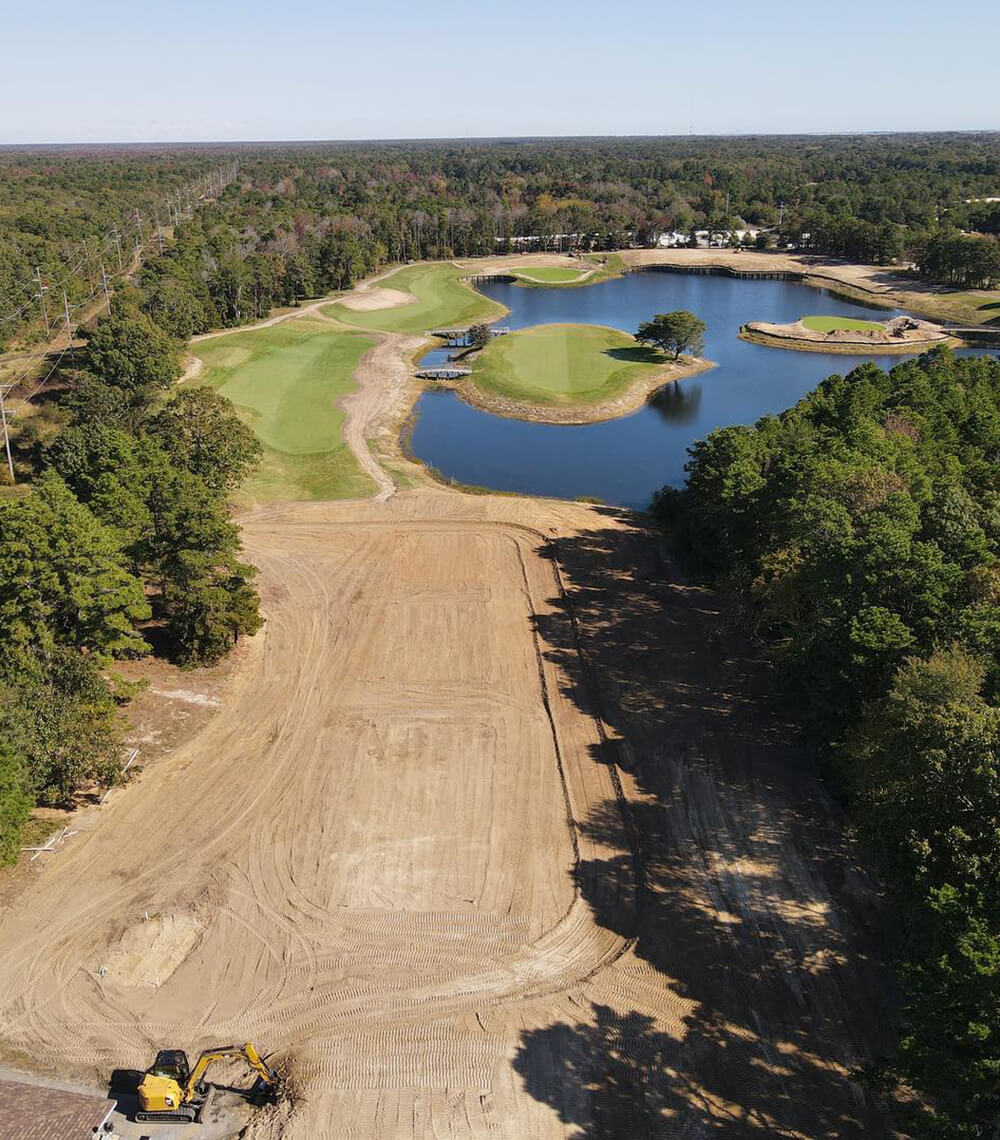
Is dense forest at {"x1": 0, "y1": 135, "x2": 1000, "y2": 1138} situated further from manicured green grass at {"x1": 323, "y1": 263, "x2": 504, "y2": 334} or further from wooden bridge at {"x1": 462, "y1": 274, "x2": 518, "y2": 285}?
wooden bridge at {"x1": 462, "y1": 274, "x2": 518, "y2": 285}

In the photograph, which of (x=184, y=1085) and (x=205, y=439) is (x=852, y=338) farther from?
(x=184, y=1085)

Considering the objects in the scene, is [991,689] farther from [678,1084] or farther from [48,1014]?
[48,1014]

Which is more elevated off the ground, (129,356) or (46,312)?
(46,312)

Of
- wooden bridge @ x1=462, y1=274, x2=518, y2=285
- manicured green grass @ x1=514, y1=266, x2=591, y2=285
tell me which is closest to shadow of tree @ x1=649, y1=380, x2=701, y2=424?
manicured green grass @ x1=514, y1=266, x2=591, y2=285

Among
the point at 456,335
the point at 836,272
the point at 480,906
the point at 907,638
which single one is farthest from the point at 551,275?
the point at 480,906

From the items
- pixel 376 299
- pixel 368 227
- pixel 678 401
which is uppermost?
pixel 368 227

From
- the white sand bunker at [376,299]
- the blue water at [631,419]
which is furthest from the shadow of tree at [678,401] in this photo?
the white sand bunker at [376,299]

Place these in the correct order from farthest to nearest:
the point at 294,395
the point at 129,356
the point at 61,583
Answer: the point at 294,395 < the point at 129,356 < the point at 61,583

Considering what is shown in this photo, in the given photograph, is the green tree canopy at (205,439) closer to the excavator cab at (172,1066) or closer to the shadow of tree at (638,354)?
the excavator cab at (172,1066)
